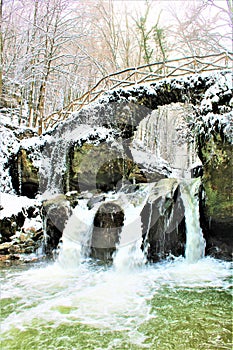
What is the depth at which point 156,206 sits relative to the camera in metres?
6.51

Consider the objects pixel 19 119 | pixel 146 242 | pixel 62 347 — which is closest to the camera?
pixel 62 347

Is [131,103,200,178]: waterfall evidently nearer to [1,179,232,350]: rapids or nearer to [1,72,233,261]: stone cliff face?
[1,72,233,261]: stone cliff face

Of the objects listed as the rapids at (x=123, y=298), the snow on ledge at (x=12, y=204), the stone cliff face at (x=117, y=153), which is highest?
the stone cliff face at (x=117, y=153)

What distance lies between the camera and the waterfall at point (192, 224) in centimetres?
635

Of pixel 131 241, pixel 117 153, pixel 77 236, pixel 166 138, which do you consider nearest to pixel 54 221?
pixel 77 236

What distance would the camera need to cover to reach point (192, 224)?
6.58m

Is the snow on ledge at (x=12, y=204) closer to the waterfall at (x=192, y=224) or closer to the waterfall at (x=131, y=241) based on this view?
the waterfall at (x=131, y=241)

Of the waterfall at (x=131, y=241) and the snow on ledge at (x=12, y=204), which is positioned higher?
the snow on ledge at (x=12, y=204)

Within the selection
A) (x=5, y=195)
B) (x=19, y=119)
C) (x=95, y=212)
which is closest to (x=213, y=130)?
(x=95, y=212)

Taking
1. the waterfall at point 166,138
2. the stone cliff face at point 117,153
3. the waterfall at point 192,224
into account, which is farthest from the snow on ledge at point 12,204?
the waterfall at point 166,138

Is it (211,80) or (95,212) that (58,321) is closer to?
(95,212)

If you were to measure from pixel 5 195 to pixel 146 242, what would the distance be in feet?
16.8

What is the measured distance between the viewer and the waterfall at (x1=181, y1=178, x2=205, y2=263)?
20.8 feet

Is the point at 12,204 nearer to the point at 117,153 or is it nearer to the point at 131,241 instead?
the point at 117,153
